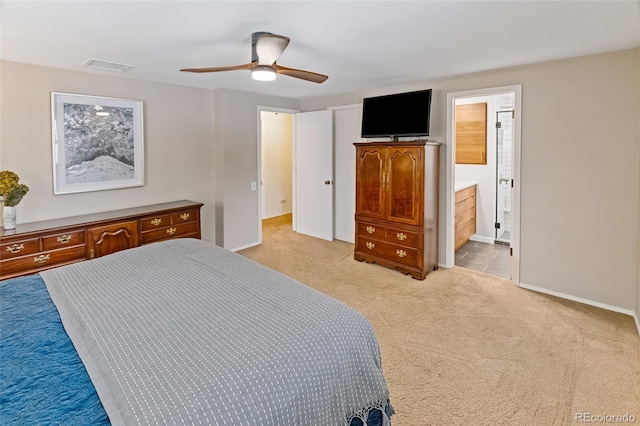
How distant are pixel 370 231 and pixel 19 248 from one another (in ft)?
12.0

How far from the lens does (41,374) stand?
1.17 meters

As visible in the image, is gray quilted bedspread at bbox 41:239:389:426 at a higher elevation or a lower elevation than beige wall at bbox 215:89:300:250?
lower

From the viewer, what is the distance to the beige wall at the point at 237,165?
4918mm

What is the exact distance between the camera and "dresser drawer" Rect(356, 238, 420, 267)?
13.6 ft

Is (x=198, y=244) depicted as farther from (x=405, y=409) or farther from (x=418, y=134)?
(x=418, y=134)

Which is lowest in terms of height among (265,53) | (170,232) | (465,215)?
(170,232)

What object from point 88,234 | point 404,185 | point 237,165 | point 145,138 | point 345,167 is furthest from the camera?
point 345,167

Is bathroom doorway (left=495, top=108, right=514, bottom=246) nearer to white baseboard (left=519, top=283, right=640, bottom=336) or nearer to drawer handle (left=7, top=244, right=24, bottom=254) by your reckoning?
white baseboard (left=519, top=283, right=640, bottom=336)

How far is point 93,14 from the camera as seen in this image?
2250 mm

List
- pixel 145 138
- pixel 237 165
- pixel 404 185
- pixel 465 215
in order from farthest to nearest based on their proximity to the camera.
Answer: pixel 465 215 → pixel 237 165 → pixel 145 138 → pixel 404 185

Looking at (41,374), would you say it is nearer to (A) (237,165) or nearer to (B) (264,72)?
(B) (264,72)

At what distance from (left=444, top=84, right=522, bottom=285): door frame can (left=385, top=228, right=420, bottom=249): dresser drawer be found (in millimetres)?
583

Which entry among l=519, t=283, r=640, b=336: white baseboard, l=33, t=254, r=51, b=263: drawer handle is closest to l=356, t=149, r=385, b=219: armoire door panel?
l=519, t=283, r=640, b=336: white baseboard

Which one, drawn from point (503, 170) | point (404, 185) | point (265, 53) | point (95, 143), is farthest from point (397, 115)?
point (95, 143)
